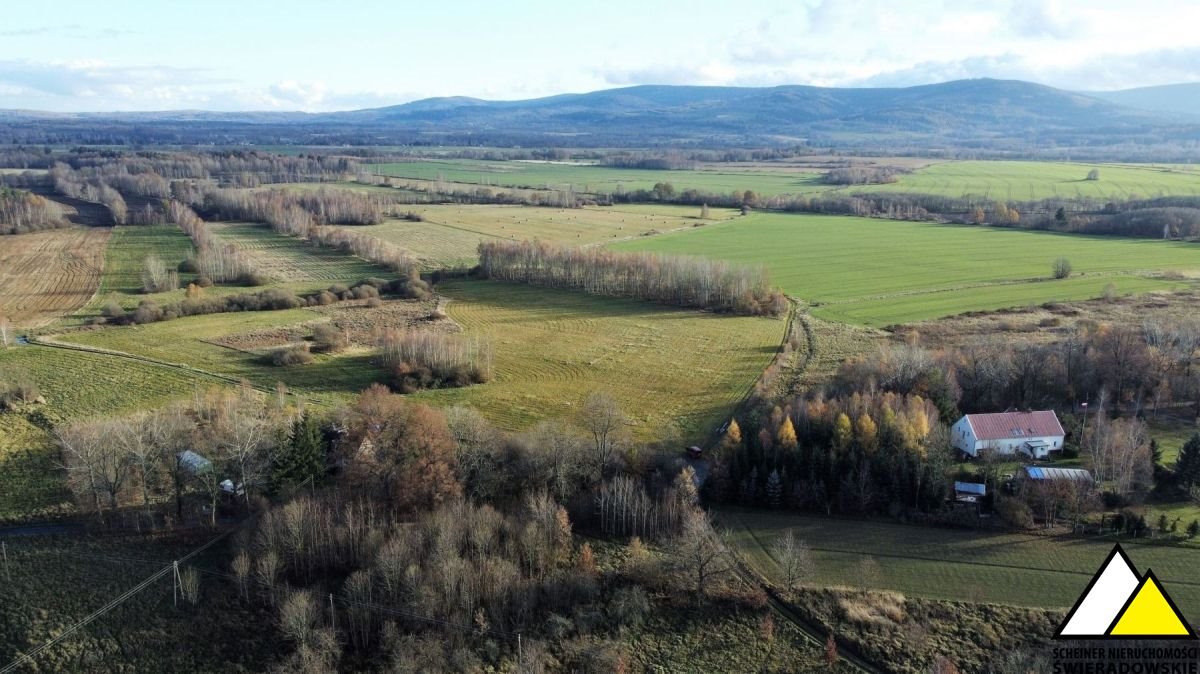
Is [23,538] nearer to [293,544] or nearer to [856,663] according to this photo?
[293,544]

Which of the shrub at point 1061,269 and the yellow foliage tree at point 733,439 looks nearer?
the yellow foliage tree at point 733,439

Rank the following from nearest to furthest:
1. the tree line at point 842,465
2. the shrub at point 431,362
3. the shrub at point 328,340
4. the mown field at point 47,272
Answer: the tree line at point 842,465
the shrub at point 431,362
the shrub at point 328,340
the mown field at point 47,272

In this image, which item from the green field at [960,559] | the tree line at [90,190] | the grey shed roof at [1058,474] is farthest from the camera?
the tree line at [90,190]

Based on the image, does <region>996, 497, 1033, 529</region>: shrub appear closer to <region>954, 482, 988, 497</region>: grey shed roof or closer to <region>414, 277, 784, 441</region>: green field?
<region>954, 482, 988, 497</region>: grey shed roof

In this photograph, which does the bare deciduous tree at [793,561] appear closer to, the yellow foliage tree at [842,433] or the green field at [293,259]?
the yellow foliage tree at [842,433]

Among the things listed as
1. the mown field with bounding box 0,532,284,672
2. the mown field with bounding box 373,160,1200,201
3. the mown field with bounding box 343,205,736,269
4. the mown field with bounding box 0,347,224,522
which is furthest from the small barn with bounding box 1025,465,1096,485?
the mown field with bounding box 373,160,1200,201

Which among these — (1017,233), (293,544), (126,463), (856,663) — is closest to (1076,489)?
(856,663)

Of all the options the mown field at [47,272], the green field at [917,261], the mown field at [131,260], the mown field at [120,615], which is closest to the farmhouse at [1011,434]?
the green field at [917,261]
